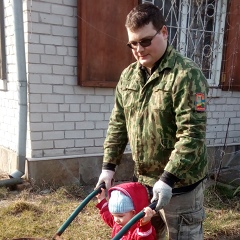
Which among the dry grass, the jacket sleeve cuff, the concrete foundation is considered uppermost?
the jacket sleeve cuff

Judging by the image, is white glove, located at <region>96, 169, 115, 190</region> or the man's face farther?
white glove, located at <region>96, 169, 115, 190</region>

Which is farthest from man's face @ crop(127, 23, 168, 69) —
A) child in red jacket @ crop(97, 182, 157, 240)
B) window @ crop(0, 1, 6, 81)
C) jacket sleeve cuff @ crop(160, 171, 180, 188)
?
window @ crop(0, 1, 6, 81)

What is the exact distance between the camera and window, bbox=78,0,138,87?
14.2 feet

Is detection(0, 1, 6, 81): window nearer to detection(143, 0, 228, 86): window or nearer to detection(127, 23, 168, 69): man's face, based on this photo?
detection(143, 0, 228, 86): window

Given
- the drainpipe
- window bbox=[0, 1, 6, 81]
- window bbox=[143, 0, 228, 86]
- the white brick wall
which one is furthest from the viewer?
window bbox=[143, 0, 228, 86]

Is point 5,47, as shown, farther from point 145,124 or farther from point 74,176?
point 145,124

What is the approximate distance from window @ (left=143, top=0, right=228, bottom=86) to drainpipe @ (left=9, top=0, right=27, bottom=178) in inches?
88.1

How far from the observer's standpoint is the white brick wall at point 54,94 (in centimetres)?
419

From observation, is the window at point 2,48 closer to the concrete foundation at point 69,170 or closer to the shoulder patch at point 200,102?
the concrete foundation at point 69,170

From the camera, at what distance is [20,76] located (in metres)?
4.13

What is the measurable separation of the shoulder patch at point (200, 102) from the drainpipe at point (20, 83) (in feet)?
9.25

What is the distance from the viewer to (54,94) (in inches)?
173

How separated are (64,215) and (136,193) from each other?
174 centimetres

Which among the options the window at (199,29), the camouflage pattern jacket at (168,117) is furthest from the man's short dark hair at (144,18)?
the window at (199,29)
